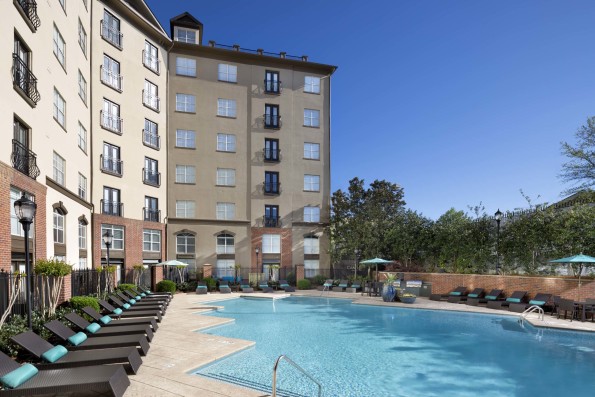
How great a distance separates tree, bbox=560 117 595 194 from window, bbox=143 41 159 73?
34219 millimetres

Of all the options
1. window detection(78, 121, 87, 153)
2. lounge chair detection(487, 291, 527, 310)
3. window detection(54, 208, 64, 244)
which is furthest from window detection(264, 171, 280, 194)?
lounge chair detection(487, 291, 527, 310)

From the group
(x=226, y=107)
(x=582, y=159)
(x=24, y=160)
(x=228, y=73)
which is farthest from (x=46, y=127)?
(x=582, y=159)

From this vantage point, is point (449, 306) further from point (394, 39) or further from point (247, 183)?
point (247, 183)

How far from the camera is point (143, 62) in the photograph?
31.8 meters

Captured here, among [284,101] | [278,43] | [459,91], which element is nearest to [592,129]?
[459,91]

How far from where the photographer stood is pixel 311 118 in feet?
128

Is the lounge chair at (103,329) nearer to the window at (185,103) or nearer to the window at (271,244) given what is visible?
the window at (271,244)

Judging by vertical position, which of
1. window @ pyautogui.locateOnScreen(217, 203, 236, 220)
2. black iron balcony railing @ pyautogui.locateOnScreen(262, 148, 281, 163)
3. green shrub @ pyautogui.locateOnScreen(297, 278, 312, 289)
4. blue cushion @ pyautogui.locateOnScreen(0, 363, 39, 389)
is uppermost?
black iron balcony railing @ pyautogui.locateOnScreen(262, 148, 281, 163)

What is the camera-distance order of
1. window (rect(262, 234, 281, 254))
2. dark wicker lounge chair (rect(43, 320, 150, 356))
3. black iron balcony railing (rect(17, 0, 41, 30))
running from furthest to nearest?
window (rect(262, 234, 281, 254)) < black iron balcony railing (rect(17, 0, 41, 30)) < dark wicker lounge chair (rect(43, 320, 150, 356))

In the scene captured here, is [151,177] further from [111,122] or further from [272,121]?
[272,121]

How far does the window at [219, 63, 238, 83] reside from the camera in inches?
1454

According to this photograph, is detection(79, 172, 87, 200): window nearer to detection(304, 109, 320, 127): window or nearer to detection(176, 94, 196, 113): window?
detection(176, 94, 196, 113): window

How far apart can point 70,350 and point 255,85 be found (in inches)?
1281

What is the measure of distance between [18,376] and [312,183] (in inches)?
1314
